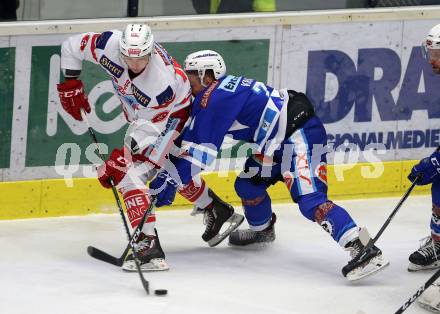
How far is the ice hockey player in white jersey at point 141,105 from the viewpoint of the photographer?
652cm

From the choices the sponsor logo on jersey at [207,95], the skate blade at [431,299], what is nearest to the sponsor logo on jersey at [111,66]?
the sponsor logo on jersey at [207,95]

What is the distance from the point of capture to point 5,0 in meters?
7.39

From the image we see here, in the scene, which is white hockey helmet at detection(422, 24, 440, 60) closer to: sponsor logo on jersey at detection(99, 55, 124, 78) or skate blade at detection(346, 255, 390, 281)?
skate blade at detection(346, 255, 390, 281)

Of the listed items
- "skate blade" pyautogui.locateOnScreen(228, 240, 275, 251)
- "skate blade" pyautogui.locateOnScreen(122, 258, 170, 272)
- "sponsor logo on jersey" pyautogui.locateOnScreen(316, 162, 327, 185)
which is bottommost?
"skate blade" pyautogui.locateOnScreen(228, 240, 275, 251)

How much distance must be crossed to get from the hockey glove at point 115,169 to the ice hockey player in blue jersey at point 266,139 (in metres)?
0.19

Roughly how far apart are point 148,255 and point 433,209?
1.46 m

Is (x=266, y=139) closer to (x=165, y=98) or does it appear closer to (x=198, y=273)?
(x=165, y=98)

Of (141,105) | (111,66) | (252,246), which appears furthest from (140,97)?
(252,246)

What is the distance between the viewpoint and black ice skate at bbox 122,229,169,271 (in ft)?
21.5

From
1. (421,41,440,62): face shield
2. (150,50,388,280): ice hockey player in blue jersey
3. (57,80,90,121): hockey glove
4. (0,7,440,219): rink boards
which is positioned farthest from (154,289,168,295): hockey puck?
(421,41,440,62): face shield

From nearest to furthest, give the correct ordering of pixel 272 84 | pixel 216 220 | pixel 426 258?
pixel 426 258, pixel 216 220, pixel 272 84

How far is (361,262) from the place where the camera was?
6.41 m

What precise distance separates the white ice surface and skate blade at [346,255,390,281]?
6cm

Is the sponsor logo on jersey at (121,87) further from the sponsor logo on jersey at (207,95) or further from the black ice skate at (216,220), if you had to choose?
the black ice skate at (216,220)
